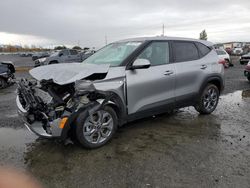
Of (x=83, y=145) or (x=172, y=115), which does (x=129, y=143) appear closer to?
(x=83, y=145)

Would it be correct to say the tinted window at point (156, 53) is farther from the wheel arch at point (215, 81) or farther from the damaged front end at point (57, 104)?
the wheel arch at point (215, 81)

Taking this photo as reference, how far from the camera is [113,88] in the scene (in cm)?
392

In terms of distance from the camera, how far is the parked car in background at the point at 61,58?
65.3 feet

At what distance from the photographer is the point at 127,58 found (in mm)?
4211

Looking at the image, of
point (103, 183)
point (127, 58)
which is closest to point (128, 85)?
point (127, 58)

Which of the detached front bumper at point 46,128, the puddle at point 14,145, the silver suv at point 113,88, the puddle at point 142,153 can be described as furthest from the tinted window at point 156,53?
the puddle at point 14,145

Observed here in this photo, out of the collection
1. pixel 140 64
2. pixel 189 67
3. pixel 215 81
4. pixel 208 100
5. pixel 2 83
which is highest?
pixel 140 64

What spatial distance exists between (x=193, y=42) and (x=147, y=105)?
2086 millimetres

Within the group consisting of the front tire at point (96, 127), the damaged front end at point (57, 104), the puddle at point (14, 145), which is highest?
the damaged front end at point (57, 104)

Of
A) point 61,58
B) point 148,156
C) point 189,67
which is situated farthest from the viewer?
point 61,58

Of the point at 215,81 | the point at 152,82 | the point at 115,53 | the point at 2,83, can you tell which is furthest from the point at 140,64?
the point at 2,83

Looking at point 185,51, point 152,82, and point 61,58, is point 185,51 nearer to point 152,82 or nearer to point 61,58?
point 152,82

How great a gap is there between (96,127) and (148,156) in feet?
3.12

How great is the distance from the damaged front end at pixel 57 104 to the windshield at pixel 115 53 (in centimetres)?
82
